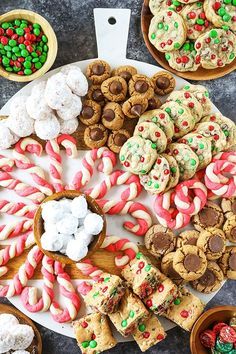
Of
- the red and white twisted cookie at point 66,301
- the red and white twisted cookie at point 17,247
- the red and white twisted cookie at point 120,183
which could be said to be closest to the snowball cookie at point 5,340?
the red and white twisted cookie at point 66,301

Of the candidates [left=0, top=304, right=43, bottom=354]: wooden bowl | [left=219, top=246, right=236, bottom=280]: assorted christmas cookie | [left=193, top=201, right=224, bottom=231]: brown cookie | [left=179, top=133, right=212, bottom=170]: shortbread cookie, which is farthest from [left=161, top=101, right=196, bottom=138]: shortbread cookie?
[left=0, top=304, right=43, bottom=354]: wooden bowl

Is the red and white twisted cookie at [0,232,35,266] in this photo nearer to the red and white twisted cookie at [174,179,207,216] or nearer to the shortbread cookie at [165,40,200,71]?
the red and white twisted cookie at [174,179,207,216]

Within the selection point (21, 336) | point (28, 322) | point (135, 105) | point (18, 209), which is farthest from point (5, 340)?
point (135, 105)

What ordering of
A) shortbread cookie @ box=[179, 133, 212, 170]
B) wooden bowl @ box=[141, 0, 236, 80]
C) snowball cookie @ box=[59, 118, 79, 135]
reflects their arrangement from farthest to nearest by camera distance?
wooden bowl @ box=[141, 0, 236, 80]
snowball cookie @ box=[59, 118, 79, 135]
shortbread cookie @ box=[179, 133, 212, 170]

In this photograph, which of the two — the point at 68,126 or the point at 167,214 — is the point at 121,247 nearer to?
the point at 167,214

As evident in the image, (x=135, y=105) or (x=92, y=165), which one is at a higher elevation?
(x=135, y=105)

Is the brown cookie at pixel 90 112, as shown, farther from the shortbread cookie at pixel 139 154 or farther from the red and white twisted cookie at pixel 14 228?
the red and white twisted cookie at pixel 14 228
